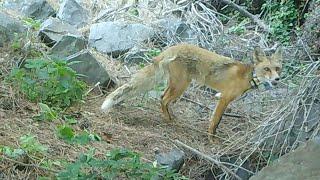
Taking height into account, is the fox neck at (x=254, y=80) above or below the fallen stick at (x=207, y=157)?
above

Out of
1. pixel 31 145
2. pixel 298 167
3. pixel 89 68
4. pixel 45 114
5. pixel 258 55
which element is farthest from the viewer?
pixel 89 68

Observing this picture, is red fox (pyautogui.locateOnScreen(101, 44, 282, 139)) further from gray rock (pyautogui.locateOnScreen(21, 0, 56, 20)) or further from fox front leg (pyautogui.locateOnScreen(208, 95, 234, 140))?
gray rock (pyautogui.locateOnScreen(21, 0, 56, 20))

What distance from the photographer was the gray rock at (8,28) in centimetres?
792

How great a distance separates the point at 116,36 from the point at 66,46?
201cm

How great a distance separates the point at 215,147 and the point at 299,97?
1.13 metres

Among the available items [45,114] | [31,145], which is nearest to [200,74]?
[45,114]

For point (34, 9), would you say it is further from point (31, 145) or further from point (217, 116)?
point (31, 145)

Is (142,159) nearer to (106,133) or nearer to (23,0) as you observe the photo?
(106,133)

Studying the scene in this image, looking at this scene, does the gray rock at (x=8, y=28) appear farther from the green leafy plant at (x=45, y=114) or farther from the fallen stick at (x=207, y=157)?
the fallen stick at (x=207, y=157)

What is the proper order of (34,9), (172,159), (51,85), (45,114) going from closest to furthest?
1. (172,159)
2. (45,114)
3. (51,85)
4. (34,9)

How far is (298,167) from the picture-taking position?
307 cm

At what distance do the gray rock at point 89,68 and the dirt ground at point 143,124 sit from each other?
18 cm

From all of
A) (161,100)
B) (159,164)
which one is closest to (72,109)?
(161,100)

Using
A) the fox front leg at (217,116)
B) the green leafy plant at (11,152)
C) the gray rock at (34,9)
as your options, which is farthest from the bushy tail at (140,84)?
the gray rock at (34,9)
